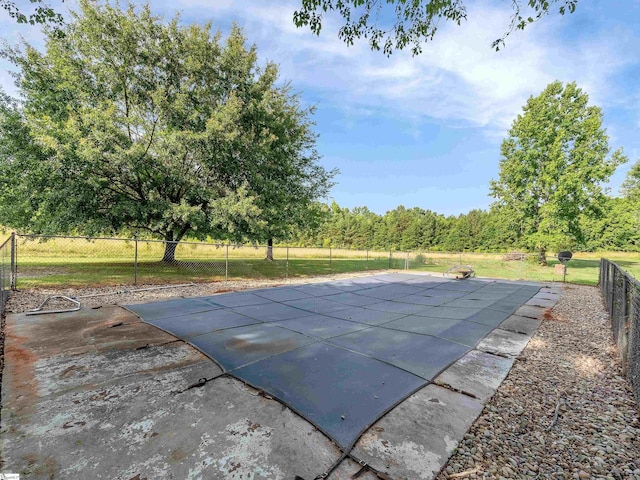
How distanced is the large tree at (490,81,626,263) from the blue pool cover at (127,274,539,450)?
15360mm

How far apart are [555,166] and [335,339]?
22276 millimetres

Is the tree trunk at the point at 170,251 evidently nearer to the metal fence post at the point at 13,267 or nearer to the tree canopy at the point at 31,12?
the metal fence post at the point at 13,267

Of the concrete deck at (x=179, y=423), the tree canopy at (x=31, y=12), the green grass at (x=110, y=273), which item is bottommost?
the green grass at (x=110, y=273)

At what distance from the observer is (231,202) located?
11.5 m

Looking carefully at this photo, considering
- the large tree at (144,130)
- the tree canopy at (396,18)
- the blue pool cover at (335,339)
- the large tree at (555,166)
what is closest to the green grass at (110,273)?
the large tree at (144,130)

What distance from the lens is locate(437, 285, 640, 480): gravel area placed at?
6.01 feet

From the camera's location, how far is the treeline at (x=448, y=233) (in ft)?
104

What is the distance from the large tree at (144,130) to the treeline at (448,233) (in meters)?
17.4

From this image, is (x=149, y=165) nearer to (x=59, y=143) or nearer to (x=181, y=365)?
(x=59, y=143)

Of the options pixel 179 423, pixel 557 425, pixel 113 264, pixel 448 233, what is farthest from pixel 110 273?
pixel 448 233

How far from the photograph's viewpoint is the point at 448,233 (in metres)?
41.5

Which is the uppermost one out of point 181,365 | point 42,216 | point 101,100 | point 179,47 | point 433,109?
point 179,47

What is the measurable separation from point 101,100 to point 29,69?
91.6 inches

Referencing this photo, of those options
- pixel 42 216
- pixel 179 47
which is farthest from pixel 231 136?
pixel 42 216
